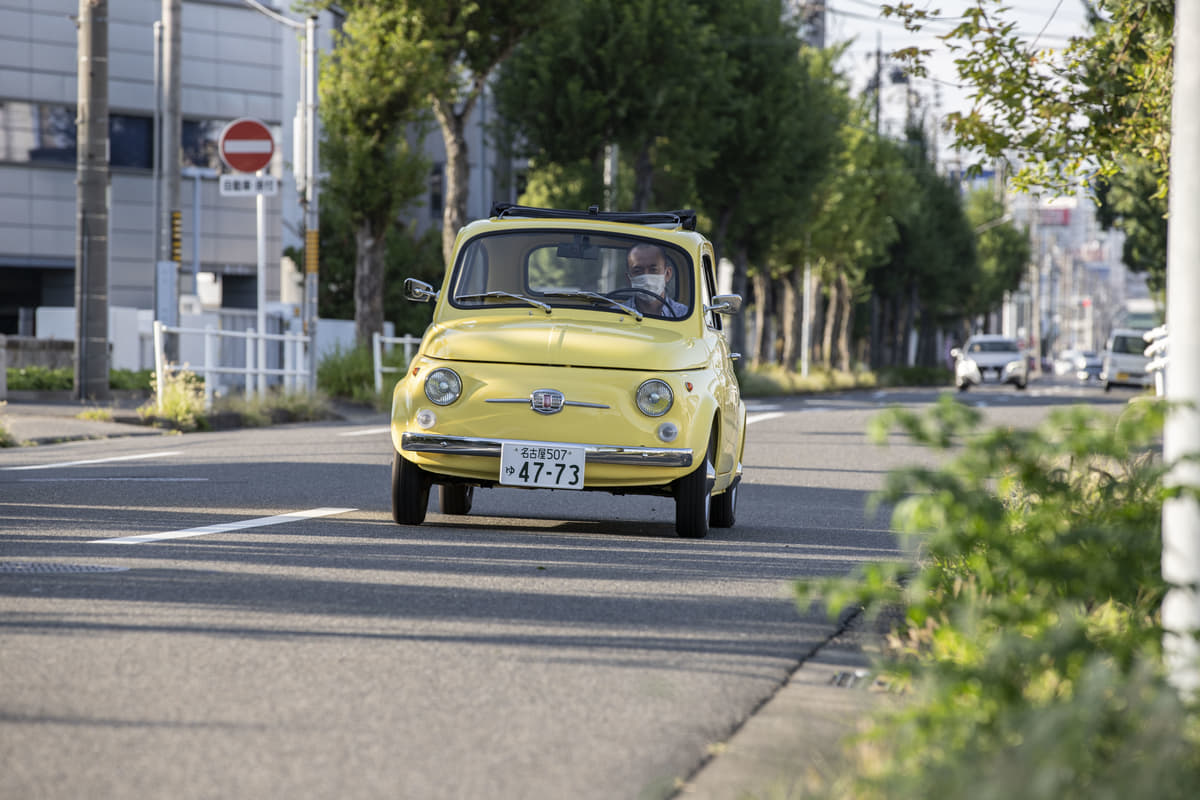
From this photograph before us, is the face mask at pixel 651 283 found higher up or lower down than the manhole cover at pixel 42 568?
higher up

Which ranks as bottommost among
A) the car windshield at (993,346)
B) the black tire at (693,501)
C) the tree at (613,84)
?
the black tire at (693,501)

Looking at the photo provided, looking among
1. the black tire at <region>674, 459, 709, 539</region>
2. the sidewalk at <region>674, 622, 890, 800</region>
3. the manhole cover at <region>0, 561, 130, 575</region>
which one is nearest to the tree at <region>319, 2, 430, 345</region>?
the black tire at <region>674, 459, 709, 539</region>

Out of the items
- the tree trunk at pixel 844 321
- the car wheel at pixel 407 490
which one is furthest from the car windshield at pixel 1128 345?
the car wheel at pixel 407 490

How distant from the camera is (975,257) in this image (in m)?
91.4

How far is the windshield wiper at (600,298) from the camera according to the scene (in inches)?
394

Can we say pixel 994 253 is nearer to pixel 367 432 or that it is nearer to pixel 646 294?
pixel 367 432

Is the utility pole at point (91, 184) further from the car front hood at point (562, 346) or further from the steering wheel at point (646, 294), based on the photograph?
the car front hood at point (562, 346)

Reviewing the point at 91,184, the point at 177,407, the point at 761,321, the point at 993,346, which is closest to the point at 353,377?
the point at 91,184

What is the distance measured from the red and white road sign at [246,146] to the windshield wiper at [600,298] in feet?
53.6

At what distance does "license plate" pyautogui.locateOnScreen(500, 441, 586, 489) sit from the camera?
8.96 metres

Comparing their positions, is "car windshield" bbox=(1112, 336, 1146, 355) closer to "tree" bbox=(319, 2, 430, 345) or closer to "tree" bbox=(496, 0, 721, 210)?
"tree" bbox=(496, 0, 721, 210)

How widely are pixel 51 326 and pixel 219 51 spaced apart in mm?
14667

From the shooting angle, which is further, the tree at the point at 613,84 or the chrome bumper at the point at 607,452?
the tree at the point at 613,84

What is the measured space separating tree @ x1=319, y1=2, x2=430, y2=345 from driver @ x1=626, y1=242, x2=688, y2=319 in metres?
20.1
